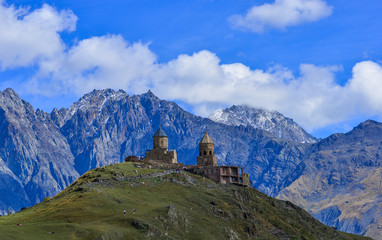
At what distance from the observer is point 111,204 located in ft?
461

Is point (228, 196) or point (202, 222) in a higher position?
point (228, 196)

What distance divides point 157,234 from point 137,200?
78.6 ft

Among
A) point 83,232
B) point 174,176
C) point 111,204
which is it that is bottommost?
point 83,232

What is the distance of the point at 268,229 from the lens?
178500 millimetres

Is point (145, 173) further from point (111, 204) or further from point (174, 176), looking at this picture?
point (111, 204)

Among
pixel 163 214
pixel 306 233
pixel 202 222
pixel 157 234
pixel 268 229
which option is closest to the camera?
pixel 157 234

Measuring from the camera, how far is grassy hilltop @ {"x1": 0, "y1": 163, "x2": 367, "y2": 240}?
404 ft

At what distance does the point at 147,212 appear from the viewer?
5477 inches

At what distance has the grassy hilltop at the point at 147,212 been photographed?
404 feet

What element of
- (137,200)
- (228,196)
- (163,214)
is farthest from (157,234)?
(228,196)

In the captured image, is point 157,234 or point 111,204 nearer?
point 157,234

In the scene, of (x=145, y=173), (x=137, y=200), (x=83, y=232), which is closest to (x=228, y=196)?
(x=145, y=173)

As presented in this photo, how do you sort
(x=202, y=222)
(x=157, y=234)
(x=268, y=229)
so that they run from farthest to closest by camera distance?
1. (x=268, y=229)
2. (x=202, y=222)
3. (x=157, y=234)

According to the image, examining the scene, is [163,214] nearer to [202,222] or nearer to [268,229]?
[202,222]
